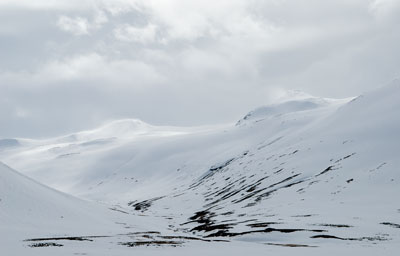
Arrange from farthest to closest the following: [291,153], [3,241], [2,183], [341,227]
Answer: [291,153] → [2,183] → [341,227] → [3,241]

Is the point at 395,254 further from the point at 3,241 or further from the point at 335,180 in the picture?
the point at 335,180

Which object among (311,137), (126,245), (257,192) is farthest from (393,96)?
(126,245)

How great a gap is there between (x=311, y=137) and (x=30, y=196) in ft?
454

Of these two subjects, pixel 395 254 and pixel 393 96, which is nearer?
pixel 395 254

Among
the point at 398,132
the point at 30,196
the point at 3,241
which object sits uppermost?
the point at 398,132

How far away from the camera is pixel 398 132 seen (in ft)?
420

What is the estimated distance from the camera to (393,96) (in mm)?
179875

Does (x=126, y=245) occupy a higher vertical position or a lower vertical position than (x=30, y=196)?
lower

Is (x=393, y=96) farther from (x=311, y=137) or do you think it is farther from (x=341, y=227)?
(x=341, y=227)

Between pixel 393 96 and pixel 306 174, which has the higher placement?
pixel 393 96

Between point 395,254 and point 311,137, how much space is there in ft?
495

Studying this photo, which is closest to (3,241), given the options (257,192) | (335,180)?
(335,180)

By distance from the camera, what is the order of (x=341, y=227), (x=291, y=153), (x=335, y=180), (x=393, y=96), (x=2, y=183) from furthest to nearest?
1. (x=393, y=96)
2. (x=291, y=153)
3. (x=335, y=180)
4. (x=2, y=183)
5. (x=341, y=227)

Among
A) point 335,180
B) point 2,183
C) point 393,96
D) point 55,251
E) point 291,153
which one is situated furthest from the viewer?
point 393,96
